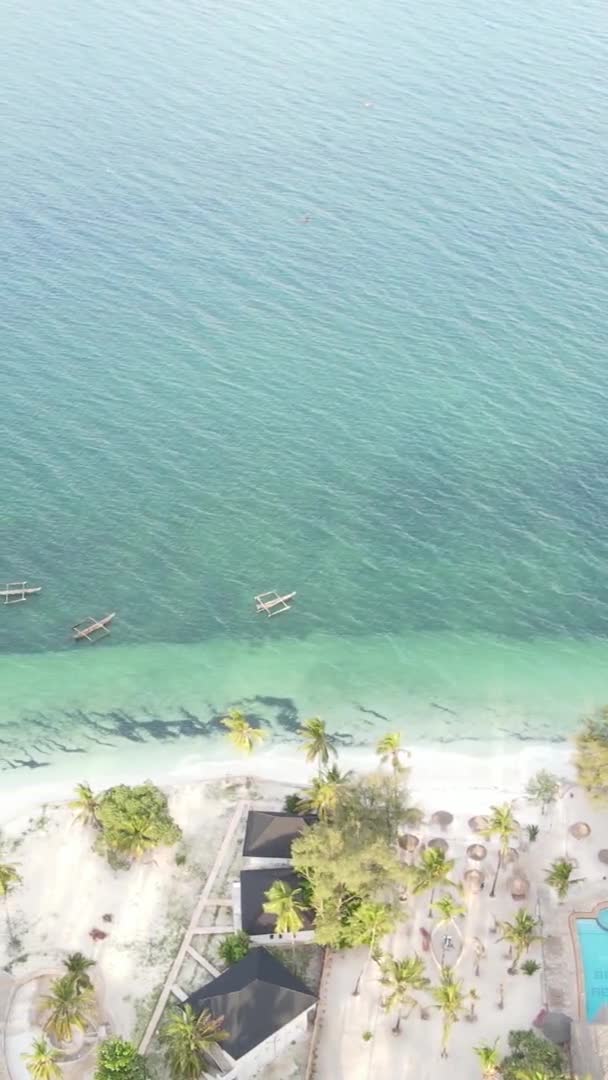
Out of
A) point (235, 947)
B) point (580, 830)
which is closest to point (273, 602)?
point (580, 830)

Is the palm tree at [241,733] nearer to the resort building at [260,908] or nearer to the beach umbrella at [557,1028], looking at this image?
the resort building at [260,908]

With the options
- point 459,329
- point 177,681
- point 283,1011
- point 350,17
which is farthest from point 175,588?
point 350,17

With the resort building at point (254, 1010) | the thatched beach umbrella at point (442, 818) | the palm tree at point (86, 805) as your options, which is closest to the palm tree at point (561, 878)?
the thatched beach umbrella at point (442, 818)

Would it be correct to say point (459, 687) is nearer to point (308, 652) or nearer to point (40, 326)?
point (308, 652)

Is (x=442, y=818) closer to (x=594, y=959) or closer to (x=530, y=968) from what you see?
(x=530, y=968)

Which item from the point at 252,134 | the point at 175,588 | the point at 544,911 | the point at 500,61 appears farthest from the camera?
the point at 500,61
